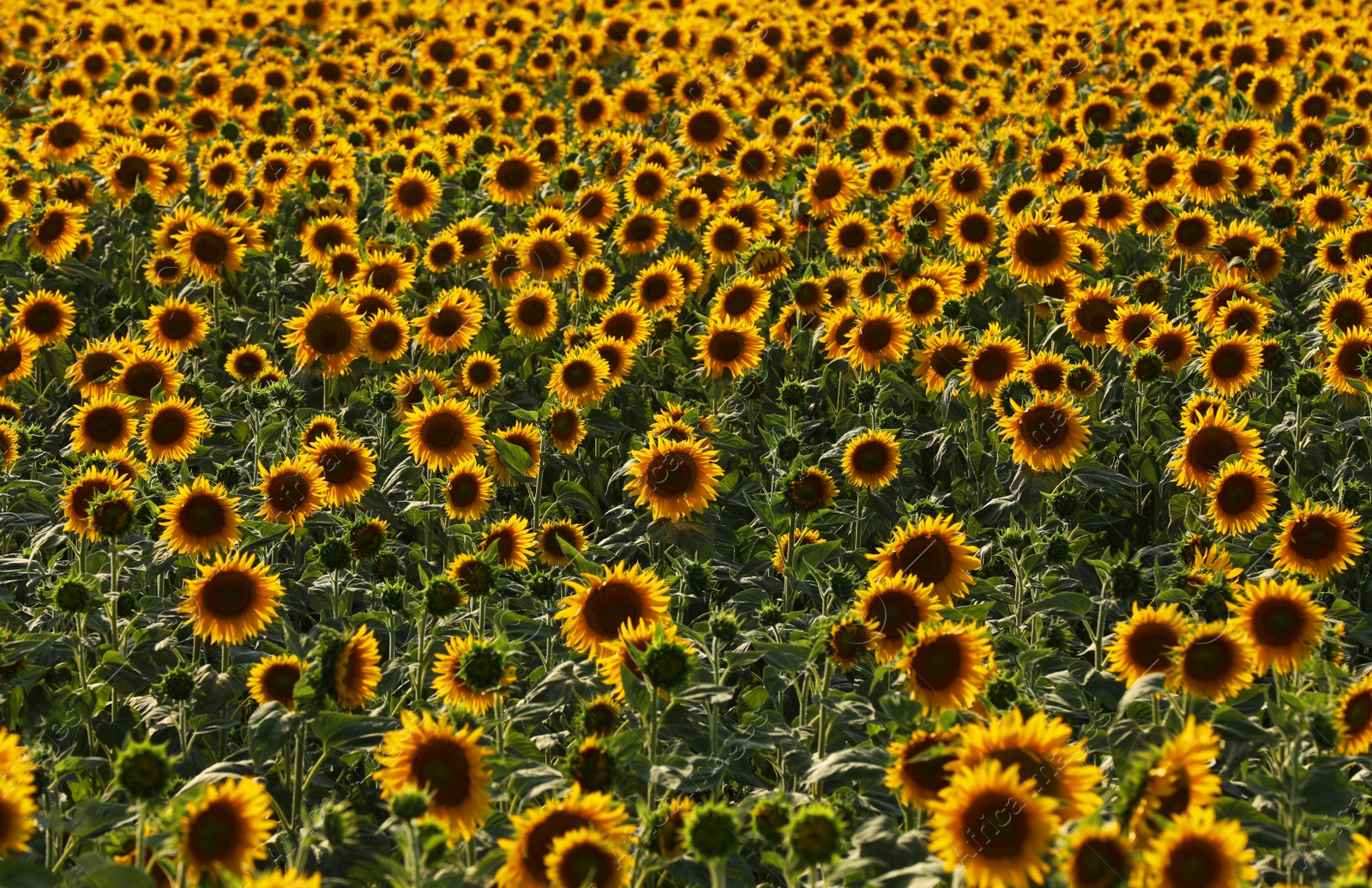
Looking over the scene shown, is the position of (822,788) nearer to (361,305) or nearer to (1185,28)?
(361,305)

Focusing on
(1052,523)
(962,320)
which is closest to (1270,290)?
(962,320)

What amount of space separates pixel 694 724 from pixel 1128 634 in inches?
65.3

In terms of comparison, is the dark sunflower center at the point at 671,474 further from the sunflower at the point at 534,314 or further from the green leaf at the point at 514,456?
the sunflower at the point at 534,314

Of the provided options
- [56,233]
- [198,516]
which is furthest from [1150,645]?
[56,233]

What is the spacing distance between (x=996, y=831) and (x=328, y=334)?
5.59 metres

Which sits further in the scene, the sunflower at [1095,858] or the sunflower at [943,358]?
the sunflower at [943,358]

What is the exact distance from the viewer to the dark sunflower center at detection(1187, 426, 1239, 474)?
590 cm

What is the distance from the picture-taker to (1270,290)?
836cm

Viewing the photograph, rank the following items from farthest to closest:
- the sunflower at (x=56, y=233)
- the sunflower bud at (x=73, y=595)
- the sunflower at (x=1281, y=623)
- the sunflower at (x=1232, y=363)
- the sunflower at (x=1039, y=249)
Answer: the sunflower at (x=56, y=233) → the sunflower at (x=1039, y=249) → the sunflower at (x=1232, y=363) → the sunflower bud at (x=73, y=595) → the sunflower at (x=1281, y=623)

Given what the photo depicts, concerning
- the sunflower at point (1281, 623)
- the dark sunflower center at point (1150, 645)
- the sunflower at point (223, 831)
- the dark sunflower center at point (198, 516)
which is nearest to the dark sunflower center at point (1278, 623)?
the sunflower at point (1281, 623)

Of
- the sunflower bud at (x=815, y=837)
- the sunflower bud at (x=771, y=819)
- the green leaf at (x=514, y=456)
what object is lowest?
the green leaf at (x=514, y=456)

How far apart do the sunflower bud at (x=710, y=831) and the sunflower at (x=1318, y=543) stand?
319cm

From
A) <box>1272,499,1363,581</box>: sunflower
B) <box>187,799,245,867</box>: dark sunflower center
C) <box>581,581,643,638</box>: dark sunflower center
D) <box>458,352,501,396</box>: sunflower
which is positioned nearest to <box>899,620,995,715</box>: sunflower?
<box>581,581,643,638</box>: dark sunflower center

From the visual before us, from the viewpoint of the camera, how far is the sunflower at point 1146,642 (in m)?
4.28
